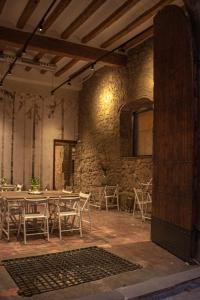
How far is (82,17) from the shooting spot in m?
6.56

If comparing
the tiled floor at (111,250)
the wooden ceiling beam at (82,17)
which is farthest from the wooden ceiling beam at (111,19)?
the tiled floor at (111,250)

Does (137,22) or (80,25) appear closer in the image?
(137,22)

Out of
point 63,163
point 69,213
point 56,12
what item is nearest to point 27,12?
point 56,12

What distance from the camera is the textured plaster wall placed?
10.4 metres

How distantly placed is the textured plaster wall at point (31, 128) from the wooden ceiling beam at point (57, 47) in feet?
10.8

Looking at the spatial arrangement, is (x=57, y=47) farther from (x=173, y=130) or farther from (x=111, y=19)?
(x=173, y=130)

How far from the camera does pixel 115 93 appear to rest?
360 inches

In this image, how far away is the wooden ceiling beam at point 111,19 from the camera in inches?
236

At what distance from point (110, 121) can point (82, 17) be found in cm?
349

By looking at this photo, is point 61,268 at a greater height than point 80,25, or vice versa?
point 80,25

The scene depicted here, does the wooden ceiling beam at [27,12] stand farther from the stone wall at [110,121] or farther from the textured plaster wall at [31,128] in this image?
the textured plaster wall at [31,128]

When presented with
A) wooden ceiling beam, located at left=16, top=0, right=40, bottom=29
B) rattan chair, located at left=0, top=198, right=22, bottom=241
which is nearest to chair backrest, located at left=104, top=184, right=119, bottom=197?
rattan chair, located at left=0, top=198, right=22, bottom=241

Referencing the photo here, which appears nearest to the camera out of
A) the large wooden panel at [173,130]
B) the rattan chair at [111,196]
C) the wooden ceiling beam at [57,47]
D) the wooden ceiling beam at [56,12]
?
the large wooden panel at [173,130]

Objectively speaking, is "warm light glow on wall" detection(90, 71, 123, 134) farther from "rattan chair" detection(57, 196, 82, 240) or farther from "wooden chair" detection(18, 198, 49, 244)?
"wooden chair" detection(18, 198, 49, 244)
